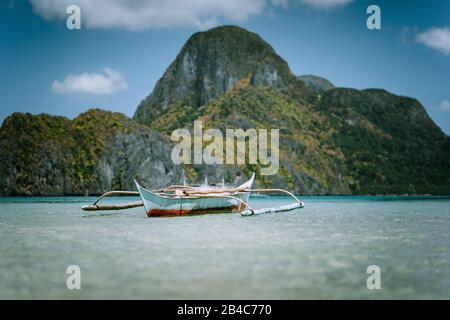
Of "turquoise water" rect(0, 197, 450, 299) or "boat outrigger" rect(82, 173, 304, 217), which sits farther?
"boat outrigger" rect(82, 173, 304, 217)

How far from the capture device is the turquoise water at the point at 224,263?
9516 mm

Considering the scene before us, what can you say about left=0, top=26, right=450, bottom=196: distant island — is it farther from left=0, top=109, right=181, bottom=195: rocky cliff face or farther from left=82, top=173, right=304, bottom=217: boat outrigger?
left=82, top=173, right=304, bottom=217: boat outrigger

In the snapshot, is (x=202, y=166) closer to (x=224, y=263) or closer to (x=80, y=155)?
(x=80, y=155)

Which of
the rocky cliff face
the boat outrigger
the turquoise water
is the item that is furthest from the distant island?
the turquoise water

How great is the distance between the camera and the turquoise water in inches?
375

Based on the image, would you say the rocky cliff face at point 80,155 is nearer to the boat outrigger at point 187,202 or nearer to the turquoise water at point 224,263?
the boat outrigger at point 187,202

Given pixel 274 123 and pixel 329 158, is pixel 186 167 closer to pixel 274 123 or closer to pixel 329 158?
pixel 274 123

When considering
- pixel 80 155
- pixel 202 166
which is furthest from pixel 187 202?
pixel 202 166

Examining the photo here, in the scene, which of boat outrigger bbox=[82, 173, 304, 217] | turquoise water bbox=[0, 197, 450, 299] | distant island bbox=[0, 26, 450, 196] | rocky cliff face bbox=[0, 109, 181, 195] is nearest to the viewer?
turquoise water bbox=[0, 197, 450, 299]

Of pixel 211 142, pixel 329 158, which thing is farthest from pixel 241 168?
pixel 329 158

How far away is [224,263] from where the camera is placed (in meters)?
12.4

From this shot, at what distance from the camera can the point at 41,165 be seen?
11412 centimetres

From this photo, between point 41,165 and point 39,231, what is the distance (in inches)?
3939

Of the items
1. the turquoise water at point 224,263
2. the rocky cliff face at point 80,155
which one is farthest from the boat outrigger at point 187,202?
the rocky cliff face at point 80,155
